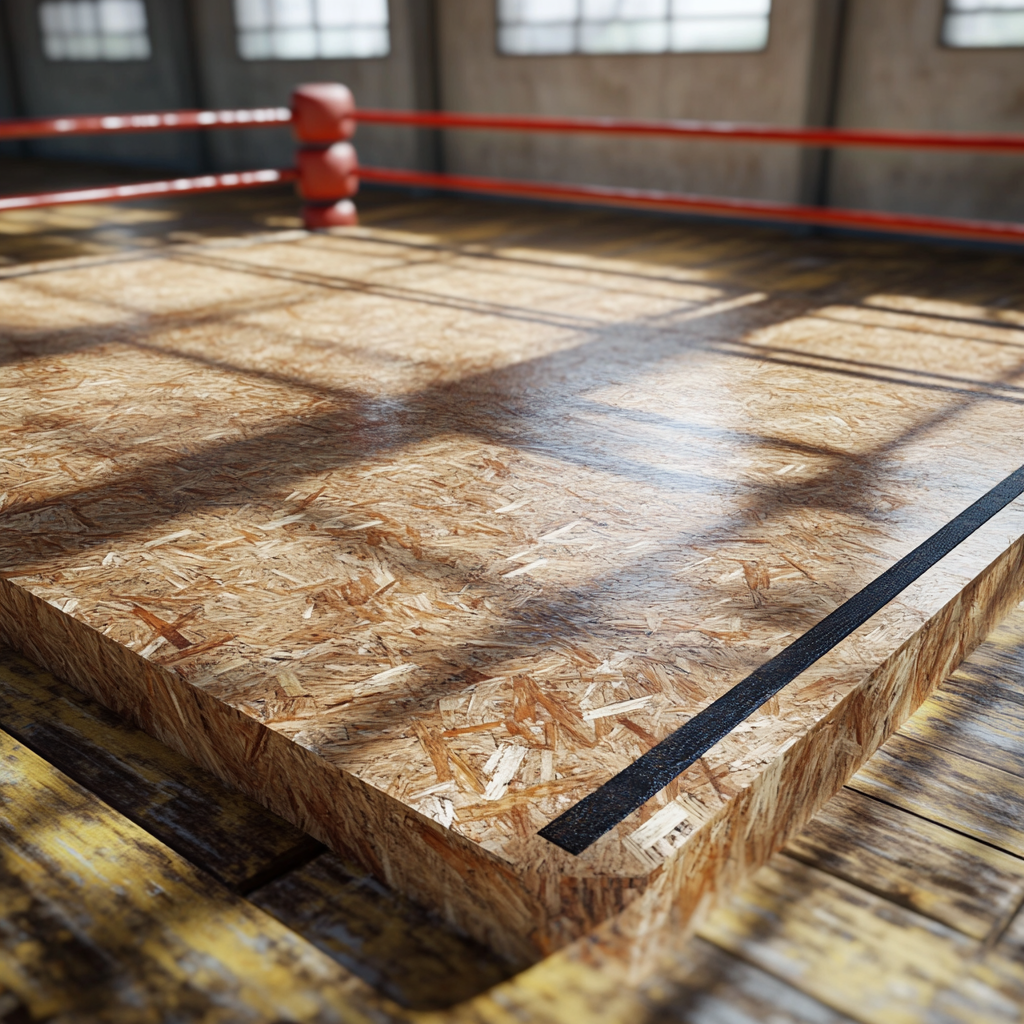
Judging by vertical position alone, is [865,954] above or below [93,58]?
below

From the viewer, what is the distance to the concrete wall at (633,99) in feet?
15.6

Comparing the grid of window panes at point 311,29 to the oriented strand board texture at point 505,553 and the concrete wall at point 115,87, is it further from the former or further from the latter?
the oriented strand board texture at point 505,553

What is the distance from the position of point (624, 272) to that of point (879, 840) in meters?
2.99

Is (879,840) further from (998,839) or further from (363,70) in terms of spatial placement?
(363,70)

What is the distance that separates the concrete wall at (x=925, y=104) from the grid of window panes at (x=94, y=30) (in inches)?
213

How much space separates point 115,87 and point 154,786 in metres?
8.19

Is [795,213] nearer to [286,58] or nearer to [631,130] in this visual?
[631,130]

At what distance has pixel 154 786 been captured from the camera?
123 centimetres

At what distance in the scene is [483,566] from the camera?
153 cm

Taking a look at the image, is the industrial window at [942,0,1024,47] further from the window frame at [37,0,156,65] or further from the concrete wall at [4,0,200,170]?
the window frame at [37,0,156,65]

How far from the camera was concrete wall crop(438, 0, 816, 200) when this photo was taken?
476cm

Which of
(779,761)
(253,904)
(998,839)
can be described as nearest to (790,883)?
(779,761)

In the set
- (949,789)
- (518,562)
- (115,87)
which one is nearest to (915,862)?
(949,789)

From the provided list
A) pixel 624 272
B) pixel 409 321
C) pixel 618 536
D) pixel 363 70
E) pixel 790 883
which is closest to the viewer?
pixel 790 883
